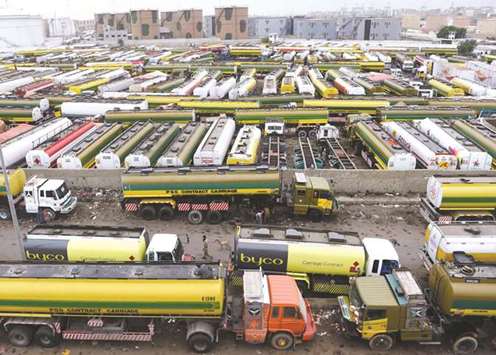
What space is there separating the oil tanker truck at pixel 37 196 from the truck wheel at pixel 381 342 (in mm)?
16694

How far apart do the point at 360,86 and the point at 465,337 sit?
38.8m

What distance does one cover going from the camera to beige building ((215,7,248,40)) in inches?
4847

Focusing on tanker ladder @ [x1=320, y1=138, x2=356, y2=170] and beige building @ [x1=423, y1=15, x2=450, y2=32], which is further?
beige building @ [x1=423, y1=15, x2=450, y2=32]

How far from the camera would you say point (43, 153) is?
25.5 m

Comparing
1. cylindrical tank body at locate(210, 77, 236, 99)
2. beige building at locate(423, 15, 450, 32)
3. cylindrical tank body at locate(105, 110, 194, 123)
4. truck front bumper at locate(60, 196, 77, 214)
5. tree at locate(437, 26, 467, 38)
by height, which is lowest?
truck front bumper at locate(60, 196, 77, 214)

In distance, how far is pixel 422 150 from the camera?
25750 millimetres

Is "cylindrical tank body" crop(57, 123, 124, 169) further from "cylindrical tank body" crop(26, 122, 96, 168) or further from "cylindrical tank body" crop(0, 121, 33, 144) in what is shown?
"cylindrical tank body" crop(0, 121, 33, 144)

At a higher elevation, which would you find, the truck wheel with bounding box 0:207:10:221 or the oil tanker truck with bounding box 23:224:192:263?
the oil tanker truck with bounding box 23:224:192:263

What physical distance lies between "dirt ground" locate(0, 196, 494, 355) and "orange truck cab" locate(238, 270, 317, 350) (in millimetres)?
568

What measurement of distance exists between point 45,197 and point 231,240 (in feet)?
33.5

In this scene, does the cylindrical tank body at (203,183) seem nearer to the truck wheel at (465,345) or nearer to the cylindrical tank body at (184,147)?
the cylindrical tank body at (184,147)

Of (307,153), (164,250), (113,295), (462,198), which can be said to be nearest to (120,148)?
(164,250)

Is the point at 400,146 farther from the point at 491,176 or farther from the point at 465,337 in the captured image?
the point at 465,337


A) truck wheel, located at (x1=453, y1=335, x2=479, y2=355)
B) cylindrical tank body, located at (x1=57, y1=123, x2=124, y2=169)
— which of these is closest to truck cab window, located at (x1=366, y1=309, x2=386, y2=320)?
truck wheel, located at (x1=453, y1=335, x2=479, y2=355)
